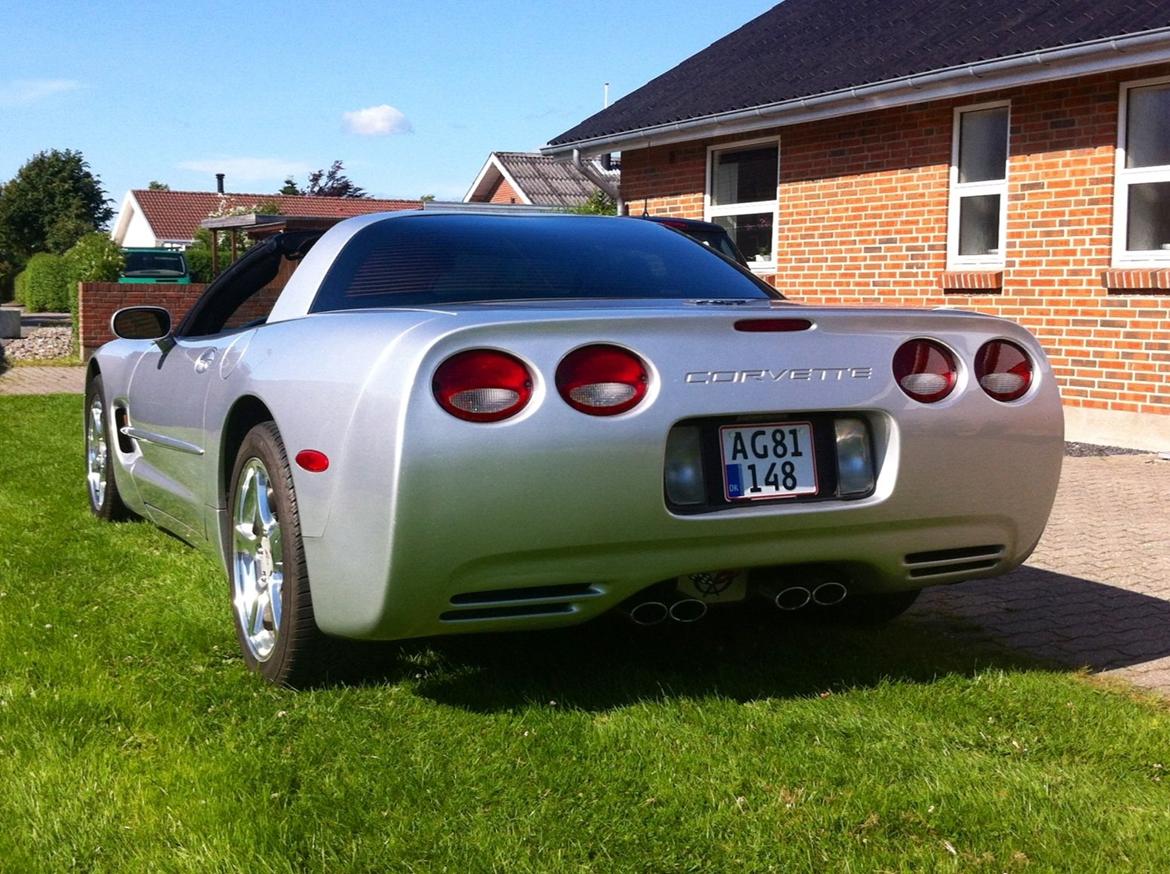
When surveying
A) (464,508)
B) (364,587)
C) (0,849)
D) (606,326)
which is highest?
(606,326)

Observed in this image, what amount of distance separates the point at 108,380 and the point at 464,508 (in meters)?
3.41

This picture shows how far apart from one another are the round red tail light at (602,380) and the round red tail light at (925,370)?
2.48 ft

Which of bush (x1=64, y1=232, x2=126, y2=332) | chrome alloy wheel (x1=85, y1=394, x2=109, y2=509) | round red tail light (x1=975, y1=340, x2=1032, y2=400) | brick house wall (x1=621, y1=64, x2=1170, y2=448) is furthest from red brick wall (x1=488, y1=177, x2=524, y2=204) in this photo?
round red tail light (x1=975, y1=340, x2=1032, y2=400)

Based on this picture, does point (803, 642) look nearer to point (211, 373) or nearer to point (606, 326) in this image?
point (606, 326)

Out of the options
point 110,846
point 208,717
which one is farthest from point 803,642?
point 110,846

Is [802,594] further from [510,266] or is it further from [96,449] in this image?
[96,449]

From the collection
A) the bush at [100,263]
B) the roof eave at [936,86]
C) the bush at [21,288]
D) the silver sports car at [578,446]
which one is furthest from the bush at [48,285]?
the silver sports car at [578,446]

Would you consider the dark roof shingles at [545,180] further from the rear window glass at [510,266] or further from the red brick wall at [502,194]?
the rear window glass at [510,266]

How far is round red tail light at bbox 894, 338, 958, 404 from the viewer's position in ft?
12.6

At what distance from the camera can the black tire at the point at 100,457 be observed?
636 cm

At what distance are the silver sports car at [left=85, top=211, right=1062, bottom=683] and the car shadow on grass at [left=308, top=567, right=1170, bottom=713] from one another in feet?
0.97

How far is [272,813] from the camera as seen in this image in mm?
3109

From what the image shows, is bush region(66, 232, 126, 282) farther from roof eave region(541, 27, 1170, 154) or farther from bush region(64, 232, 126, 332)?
roof eave region(541, 27, 1170, 154)

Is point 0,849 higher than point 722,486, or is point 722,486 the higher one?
point 722,486
